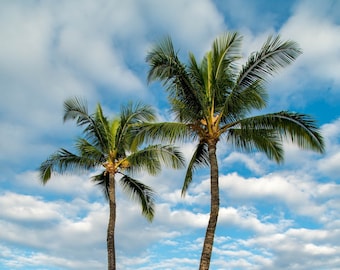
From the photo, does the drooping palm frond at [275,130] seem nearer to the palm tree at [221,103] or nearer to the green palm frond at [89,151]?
the palm tree at [221,103]

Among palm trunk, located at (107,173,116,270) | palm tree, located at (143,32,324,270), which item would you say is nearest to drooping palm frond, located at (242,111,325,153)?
palm tree, located at (143,32,324,270)

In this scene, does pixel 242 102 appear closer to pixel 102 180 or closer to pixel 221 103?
pixel 221 103

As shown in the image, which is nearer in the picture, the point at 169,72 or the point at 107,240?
the point at 169,72

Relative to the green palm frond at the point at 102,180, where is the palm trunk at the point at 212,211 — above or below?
below

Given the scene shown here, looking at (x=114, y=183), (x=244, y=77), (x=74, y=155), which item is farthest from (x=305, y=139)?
(x=74, y=155)

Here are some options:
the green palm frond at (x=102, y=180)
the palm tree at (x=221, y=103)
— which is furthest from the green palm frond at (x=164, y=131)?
the green palm frond at (x=102, y=180)

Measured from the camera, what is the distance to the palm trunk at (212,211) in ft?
50.4

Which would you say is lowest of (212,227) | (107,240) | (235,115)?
(212,227)

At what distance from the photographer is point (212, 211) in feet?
53.1

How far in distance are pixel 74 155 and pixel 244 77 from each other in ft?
37.2

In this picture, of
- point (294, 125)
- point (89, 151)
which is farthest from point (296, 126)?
point (89, 151)

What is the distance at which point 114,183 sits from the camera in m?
24.0

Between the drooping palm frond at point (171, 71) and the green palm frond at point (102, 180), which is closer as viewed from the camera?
the drooping palm frond at point (171, 71)

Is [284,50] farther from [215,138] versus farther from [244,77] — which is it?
[215,138]
